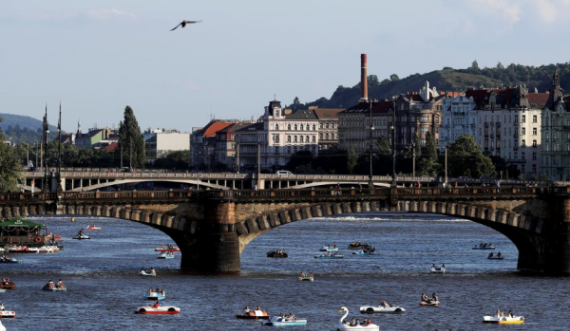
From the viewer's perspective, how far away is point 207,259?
108000mm

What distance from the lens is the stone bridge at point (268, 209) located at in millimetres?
107062

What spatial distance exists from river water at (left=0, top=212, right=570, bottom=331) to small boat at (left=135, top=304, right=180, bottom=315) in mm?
829

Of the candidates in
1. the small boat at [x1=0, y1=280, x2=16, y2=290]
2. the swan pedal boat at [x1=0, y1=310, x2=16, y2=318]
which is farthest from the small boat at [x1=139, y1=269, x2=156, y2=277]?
the swan pedal boat at [x1=0, y1=310, x2=16, y2=318]

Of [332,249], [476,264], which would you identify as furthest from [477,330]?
[332,249]

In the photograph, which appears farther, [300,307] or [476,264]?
[476,264]

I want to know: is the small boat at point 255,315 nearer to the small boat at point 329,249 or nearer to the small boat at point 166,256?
the small boat at point 166,256

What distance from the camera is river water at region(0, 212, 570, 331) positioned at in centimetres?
8706

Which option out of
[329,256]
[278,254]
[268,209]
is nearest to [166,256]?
[278,254]

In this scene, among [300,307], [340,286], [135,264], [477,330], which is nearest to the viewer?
[477,330]

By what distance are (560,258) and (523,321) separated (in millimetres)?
24092

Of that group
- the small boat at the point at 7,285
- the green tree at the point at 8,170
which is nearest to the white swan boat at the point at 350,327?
the small boat at the point at 7,285

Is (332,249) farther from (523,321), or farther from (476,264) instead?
(523,321)

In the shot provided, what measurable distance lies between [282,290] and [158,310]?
565 inches

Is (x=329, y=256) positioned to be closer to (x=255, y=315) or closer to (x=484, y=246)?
(x=484, y=246)
